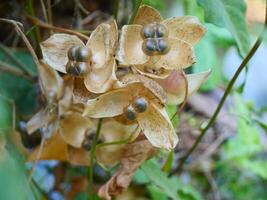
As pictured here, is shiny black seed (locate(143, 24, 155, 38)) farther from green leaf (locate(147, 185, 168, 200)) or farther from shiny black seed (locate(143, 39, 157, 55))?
green leaf (locate(147, 185, 168, 200))

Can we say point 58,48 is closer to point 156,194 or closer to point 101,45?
point 101,45

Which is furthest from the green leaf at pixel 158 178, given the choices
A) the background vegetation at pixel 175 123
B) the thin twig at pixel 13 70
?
the thin twig at pixel 13 70

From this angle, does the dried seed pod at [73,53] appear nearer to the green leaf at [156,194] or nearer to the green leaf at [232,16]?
the green leaf at [232,16]

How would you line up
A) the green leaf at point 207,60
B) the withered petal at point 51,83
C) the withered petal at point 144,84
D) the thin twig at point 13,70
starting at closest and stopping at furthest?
the withered petal at point 144,84
the withered petal at point 51,83
the thin twig at point 13,70
the green leaf at point 207,60

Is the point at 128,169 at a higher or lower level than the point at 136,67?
lower

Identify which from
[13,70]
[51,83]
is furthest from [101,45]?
[13,70]

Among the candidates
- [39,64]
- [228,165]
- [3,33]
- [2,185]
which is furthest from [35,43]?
[228,165]
